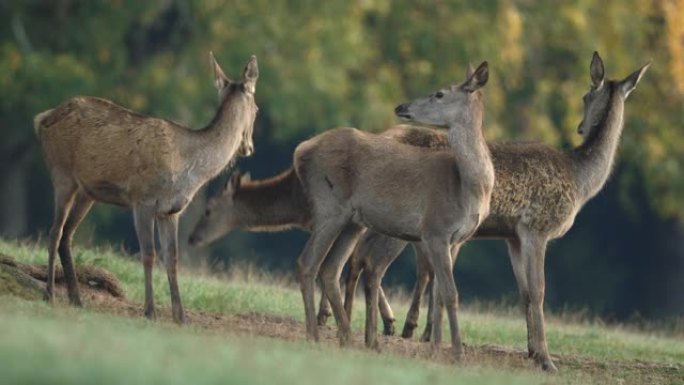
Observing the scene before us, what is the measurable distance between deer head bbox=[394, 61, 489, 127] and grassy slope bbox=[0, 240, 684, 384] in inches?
78.3

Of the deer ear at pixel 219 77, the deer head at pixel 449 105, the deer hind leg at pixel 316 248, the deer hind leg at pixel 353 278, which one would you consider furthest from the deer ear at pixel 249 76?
the deer hind leg at pixel 353 278

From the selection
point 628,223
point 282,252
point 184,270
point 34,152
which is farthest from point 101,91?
point 628,223

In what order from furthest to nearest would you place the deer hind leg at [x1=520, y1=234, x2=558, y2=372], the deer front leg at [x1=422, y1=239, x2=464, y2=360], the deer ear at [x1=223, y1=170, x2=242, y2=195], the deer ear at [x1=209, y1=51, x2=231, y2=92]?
1. the deer ear at [x1=223, y1=170, x2=242, y2=195]
2. the deer ear at [x1=209, y1=51, x2=231, y2=92]
3. the deer hind leg at [x1=520, y1=234, x2=558, y2=372]
4. the deer front leg at [x1=422, y1=239, x2=464, y2=360]

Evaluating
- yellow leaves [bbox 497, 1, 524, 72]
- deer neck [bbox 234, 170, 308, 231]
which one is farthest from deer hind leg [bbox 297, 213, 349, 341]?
yellow leaves [bbox 497, 1, 524, 72]

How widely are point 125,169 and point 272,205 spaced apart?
3.01 meters

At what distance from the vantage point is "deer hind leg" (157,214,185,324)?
1463 centimetres

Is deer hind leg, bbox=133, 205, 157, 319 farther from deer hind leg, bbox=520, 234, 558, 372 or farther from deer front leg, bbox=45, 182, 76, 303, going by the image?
deer hind leg, bbox=520, 234, 558, 372

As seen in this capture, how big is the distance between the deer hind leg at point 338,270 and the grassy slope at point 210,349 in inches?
49.2

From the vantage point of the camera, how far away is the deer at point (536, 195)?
602 inches

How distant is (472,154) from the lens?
47.5 feet

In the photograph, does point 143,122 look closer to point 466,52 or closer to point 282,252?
point 466,52

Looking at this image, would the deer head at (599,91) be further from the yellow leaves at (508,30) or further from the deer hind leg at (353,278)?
the yellow leaves at (508,30)

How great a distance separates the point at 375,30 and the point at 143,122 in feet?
57.0

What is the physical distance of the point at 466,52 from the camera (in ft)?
99.0
